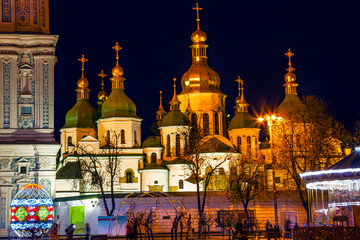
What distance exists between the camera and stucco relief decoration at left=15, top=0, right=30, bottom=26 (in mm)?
53844

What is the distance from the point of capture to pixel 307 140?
169 feet

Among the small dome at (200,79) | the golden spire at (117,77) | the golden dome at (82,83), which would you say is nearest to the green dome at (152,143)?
the golden spire at (117,77)

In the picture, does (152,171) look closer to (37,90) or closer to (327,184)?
(37,90)

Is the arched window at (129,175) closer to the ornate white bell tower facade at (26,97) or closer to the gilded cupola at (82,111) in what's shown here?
the gilded cupola at (82,111)

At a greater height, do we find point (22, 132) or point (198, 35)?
point (198, 35)

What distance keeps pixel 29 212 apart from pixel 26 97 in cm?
947

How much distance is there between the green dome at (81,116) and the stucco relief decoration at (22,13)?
2638 cm

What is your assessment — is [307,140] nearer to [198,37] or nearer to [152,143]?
[152,143]

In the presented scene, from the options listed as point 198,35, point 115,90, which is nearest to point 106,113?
point 115,90

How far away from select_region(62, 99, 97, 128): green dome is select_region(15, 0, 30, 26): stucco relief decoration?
1039 inches

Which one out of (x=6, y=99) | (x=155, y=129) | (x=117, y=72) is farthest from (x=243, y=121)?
(x=6, y=99)

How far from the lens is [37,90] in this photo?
175 feet

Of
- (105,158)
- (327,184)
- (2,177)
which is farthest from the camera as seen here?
(105,158)

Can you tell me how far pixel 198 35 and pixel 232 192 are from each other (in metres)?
30.3
